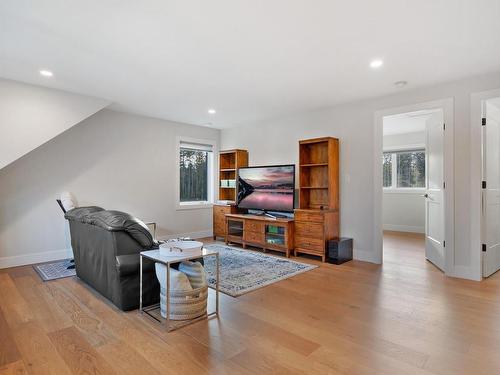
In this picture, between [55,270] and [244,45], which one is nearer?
[244,45]

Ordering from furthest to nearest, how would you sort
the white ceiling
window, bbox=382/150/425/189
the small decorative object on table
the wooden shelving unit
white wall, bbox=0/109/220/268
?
window, bbox=382/150/425/189 → the wooden shelving unit → white wall, bbox=0/109/220/268 → the small decorative object on table → the white ceiling

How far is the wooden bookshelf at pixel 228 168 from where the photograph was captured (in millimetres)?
6121

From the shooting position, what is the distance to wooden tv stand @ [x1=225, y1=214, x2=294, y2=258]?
4699 millimetres

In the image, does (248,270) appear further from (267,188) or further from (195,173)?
(195,173)

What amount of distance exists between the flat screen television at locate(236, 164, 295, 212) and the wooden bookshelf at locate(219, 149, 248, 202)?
39cm

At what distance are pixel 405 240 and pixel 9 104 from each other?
6.85m

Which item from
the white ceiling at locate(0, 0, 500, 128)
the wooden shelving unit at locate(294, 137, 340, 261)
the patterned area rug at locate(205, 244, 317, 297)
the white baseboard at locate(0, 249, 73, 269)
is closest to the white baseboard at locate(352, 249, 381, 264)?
the wooden shelving unit at locate(294, 137, 340, 261)

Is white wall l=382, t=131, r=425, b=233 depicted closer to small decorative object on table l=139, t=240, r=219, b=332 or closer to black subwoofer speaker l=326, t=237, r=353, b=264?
black subwoofer speaker l=326, t=237, r=353, b=264

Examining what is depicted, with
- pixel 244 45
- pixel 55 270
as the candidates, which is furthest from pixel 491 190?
pixel 55 270

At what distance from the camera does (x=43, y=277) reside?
355cm

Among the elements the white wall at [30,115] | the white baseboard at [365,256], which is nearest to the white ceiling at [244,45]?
the white wall at [30,115]

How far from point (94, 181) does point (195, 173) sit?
2.14 m

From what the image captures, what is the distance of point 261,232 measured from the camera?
Answer: 501 cm

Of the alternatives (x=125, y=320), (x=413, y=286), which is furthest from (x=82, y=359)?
(x=413, y=286)
